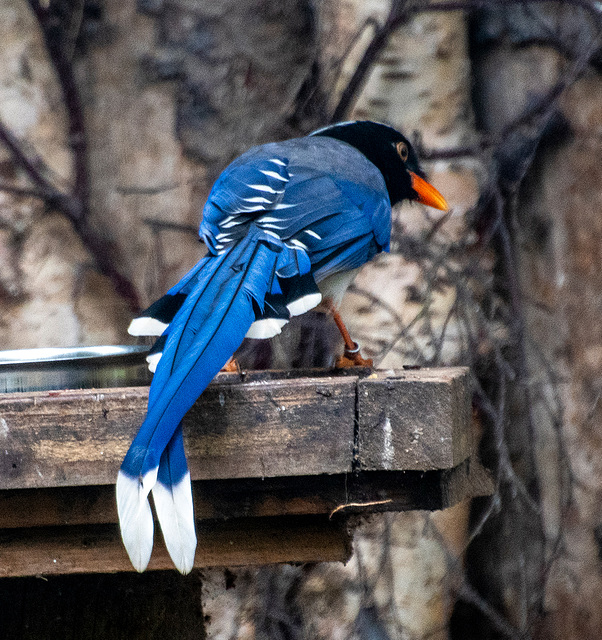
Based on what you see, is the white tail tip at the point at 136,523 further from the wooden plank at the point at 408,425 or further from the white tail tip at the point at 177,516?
the wooden plank at the point at 408,425

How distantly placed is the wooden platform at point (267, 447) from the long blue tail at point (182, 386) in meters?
0.05

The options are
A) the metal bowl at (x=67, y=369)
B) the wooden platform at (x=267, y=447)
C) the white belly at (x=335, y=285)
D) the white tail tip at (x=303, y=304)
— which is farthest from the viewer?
the white belly at (x=335, y=285)

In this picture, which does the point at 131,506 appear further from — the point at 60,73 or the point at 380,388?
the point at 60,73

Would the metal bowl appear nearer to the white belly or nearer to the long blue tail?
the long blue tail

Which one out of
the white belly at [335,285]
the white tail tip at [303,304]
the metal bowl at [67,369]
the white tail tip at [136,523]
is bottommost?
the white tail tip at [136,523]

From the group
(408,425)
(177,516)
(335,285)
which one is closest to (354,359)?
(335,285)

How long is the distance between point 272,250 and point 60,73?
5.94ft

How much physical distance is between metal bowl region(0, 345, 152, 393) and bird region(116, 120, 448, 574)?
16 centimetres

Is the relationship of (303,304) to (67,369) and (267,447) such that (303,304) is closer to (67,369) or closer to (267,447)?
(267,447)

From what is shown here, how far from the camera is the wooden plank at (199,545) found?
3.92 feet

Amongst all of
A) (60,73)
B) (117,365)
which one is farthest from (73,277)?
(117,365)

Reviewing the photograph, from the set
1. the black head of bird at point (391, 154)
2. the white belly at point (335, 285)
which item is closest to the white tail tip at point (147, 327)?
the white belly at point (335, 285)

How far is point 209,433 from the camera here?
1.03 metres

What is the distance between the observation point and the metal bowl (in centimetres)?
129
